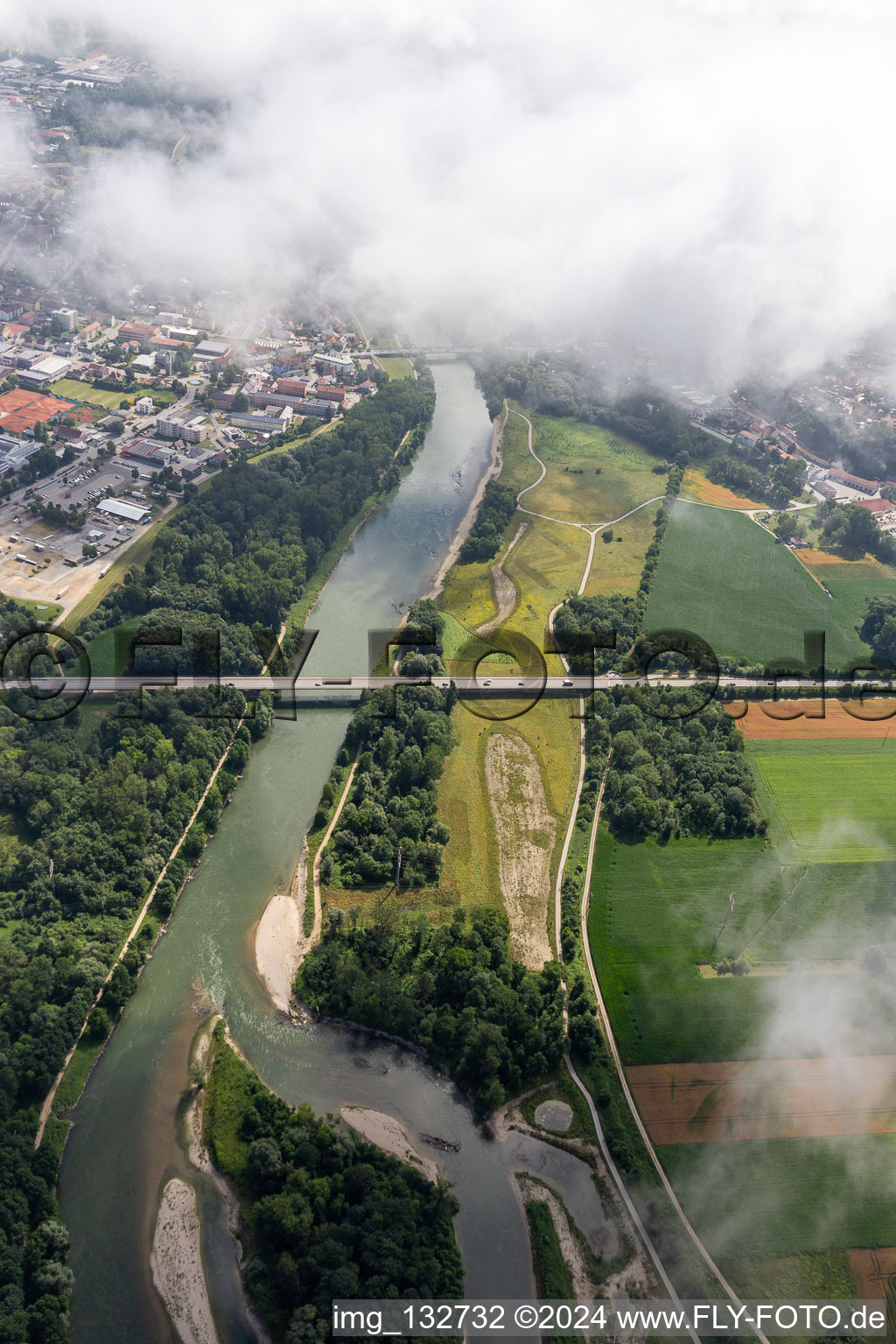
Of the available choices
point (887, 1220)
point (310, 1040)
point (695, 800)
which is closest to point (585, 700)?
point (695, 800)

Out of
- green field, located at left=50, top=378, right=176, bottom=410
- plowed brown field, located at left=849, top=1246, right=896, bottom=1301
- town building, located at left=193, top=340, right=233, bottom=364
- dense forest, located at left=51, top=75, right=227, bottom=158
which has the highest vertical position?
dense forest, located at left=51, top=75, right=227, bottom=158

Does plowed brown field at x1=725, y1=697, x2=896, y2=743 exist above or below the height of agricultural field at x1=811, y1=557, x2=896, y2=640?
A: below

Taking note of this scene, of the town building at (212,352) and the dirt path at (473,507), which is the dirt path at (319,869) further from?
the town building at (212,352)

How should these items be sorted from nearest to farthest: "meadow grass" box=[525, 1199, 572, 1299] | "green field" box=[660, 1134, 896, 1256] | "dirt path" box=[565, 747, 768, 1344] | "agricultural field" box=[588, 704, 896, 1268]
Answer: "meadow grass" box=[525, 1199, 572, 1299], "dirt path" box=[565, 747, 768, 1344], "green field" box=[660, 1134, 896, 1256], "agricultural field" box=[588, 704, 896, 1268]

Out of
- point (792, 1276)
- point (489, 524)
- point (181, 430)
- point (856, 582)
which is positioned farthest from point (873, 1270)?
point (181, 430)

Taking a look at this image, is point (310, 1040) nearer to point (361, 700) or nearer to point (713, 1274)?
point (713, 1274)

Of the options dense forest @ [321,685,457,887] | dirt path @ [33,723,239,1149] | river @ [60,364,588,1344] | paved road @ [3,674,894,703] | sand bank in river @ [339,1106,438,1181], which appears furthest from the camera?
paved road @ [3,674,894,703]

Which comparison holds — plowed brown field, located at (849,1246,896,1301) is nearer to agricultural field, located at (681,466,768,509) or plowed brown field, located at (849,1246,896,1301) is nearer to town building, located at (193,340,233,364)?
agricultural field, located at (681,466,768,509)

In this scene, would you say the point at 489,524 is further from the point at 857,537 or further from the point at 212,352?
the point at 212,352

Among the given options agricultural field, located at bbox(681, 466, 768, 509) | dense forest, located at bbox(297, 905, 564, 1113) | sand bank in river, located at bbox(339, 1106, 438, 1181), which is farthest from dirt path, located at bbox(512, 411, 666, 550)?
sand bank in river, located at bbox(339, 1106, 438, 1181)
